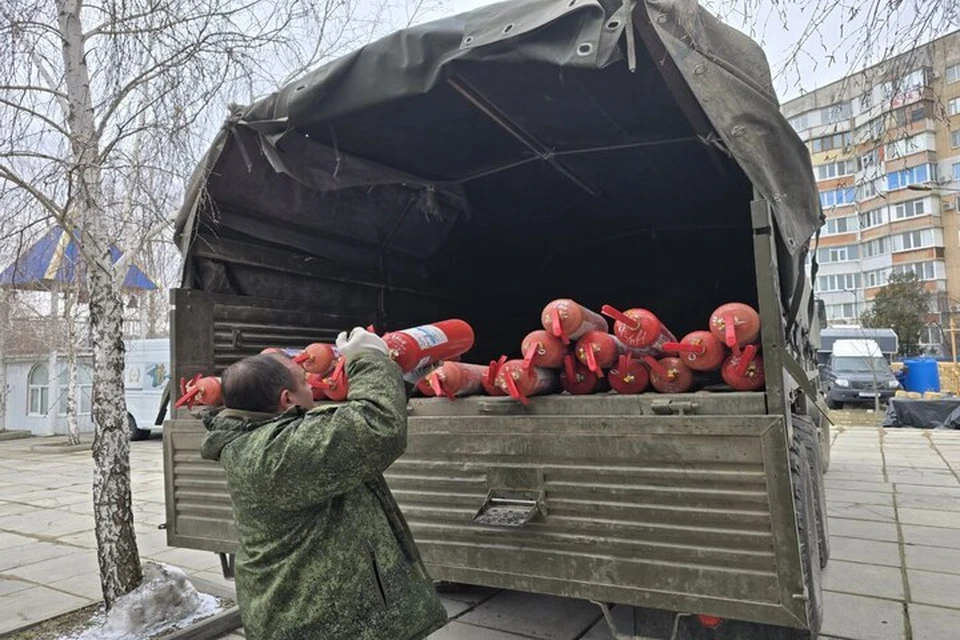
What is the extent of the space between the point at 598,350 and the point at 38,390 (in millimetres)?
20262

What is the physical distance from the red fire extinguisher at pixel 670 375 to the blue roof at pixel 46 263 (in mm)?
3284

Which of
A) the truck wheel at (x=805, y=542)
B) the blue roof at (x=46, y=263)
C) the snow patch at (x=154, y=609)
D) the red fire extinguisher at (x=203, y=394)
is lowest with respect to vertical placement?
the snow patch at (x=154, y=609)

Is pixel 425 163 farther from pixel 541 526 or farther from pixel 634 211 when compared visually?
pixel 541 526

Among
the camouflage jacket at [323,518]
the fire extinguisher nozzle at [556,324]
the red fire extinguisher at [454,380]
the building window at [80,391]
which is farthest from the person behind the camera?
the building window at [80,391]

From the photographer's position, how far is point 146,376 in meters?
14.4

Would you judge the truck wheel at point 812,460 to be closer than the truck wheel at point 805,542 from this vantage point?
No

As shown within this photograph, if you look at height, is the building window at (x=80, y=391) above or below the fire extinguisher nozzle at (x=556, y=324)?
below

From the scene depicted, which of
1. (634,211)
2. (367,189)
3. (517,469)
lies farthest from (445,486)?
(634,211)

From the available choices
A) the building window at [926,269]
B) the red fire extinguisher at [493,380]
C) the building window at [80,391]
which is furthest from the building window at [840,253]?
the red fire extinguisher at [493,380]

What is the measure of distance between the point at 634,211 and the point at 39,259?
4.38 metres

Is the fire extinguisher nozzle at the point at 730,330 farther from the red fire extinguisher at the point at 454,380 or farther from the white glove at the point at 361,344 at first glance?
the white glove at the point at 361,344

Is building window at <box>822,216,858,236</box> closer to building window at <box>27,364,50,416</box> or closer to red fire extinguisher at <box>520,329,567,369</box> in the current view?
building window at <box>27,364,50,416</box>

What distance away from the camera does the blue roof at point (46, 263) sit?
393 cm

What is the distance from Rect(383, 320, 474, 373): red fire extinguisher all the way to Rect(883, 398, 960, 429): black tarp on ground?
49.4 feet
